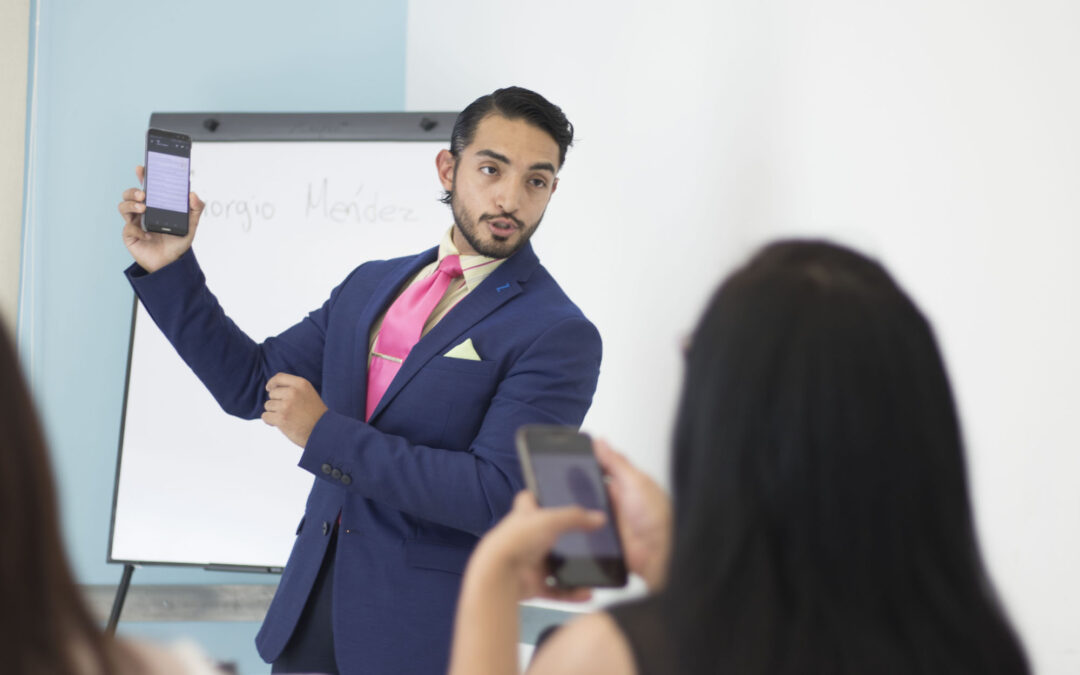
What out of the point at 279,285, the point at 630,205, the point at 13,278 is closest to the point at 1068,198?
the point at 630,205

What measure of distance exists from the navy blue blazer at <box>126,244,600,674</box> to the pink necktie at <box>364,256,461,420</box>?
0.03 metres

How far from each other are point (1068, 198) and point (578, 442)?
83 centimetres

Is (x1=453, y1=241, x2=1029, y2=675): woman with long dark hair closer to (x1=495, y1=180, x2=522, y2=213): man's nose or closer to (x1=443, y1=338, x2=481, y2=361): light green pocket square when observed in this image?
(x1=443, y1=338, x2=481, y2=361): light green pocket square

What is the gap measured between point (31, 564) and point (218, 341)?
127 centimetres

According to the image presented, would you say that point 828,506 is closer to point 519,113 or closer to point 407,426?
point 407,426

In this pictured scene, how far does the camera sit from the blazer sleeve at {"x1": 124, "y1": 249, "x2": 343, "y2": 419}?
1.80 meters

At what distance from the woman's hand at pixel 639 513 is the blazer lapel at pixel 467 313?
2.63 ft

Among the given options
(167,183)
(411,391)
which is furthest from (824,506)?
(167,183)

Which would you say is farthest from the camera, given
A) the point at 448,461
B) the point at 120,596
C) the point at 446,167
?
the point at 120,596

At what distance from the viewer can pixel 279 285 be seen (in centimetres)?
282

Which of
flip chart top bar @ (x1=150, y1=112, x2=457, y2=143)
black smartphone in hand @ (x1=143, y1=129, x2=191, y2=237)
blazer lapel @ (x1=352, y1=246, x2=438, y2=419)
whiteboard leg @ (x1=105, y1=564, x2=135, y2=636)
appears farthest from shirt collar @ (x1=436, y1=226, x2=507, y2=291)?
whiteboard leg @ (x1=105, y1=564, x2=135, y2=636)

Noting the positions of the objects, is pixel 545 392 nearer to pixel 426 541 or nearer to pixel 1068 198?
pixel 426 541

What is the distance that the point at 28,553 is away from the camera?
642 millimetres

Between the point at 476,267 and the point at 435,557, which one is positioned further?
the point at 476,267
